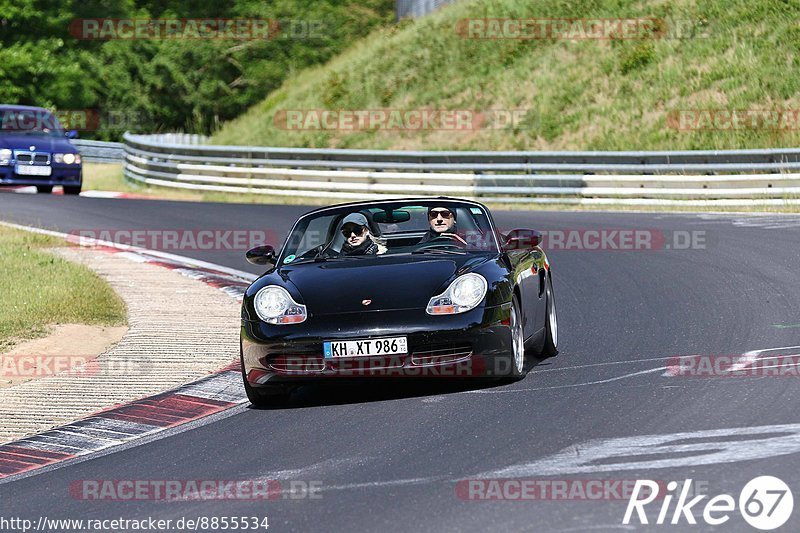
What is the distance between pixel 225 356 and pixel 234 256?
23.3 ft

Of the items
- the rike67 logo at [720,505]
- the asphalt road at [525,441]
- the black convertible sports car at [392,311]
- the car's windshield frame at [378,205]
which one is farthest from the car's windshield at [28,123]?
the rike67 logo at [720,505]

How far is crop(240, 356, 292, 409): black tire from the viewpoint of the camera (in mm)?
8758

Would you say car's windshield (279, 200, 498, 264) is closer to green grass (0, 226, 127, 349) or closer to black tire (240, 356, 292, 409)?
black tire (240, 356, 292, 409)

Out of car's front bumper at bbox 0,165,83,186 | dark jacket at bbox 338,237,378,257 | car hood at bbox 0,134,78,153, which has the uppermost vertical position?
dark jacket at bbox 338,237,378,257

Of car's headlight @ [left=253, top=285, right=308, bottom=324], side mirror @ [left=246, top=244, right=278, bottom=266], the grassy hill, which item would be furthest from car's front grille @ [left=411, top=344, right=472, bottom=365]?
the grassy hill

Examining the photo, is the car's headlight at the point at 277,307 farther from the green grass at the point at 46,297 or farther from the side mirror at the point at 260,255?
the green grass at the point at 46,297

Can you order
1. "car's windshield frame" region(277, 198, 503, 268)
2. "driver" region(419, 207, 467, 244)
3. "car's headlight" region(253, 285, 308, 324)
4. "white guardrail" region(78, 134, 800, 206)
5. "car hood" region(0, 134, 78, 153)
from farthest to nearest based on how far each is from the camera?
"car hood" region(0, 134, 78, 153) → "white guardrail" region(78, 134, 800, 206) → "car's windshield frame" region(277, 198, 503, 268) → "driver" region(419, 207, 467, 244) → "car's headlight" region(253, 285, 308, 324)

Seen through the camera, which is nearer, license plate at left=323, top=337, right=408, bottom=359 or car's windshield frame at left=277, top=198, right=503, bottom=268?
license plate at left=323, top=337, right=408, bottom=359

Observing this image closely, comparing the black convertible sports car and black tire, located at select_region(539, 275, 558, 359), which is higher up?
the black convertible sports car

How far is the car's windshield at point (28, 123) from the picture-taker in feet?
88.7

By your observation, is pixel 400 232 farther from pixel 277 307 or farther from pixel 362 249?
pixel 277 307

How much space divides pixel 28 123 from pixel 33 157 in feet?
3.99

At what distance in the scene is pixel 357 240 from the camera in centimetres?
960

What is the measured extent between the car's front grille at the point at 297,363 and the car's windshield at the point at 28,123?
772 inches
